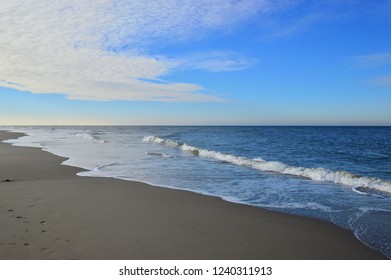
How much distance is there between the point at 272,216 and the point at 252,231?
1.31m

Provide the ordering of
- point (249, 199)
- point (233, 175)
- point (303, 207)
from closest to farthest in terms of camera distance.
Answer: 1. point (303, 207)
2. point (249, 199)
3. point (233, 175)

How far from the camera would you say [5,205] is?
745 cm

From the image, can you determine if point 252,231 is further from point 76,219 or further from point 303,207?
point 76,219

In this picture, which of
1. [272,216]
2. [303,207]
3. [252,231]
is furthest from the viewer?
[303,207]

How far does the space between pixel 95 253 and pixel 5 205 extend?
3.97m

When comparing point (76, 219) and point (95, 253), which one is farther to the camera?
point (76, 219)

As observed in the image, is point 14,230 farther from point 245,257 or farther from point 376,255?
point 376,255
